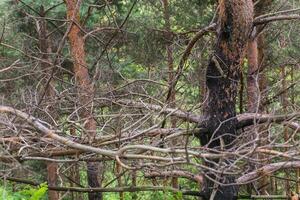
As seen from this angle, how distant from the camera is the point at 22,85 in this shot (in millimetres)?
13305

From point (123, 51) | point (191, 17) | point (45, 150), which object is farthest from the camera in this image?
point (123, 51)

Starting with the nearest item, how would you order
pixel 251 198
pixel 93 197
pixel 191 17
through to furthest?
1. pixel 251 198
2. pixel 93 197
3. pixel 191 17

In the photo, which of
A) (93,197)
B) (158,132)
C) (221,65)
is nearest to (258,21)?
(221,65)

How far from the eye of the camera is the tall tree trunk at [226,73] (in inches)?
228

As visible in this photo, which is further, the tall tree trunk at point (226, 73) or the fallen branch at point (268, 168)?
the tall tree trunk at point (226, 73)

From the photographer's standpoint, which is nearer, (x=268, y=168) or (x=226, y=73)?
(x=268, y=168)

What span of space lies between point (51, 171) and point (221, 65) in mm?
7955

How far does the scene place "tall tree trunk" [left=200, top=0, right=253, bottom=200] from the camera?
5.80 m

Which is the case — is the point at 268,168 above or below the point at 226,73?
below

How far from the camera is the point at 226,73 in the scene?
236 inches

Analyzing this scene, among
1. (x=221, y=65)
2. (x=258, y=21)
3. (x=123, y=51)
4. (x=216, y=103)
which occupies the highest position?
(x=123, y=51)

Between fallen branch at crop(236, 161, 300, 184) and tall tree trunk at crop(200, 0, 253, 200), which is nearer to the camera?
fallen branch at crop(236, 161, 300, 184)

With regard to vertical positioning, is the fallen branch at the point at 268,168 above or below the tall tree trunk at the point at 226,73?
below

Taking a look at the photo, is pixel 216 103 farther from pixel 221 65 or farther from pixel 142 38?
pixel 142 38
